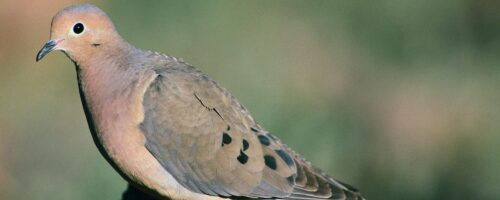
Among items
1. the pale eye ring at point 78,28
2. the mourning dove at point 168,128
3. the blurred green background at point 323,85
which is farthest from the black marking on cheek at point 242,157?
the blurred green background at point 323,85

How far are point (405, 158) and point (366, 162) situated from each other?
31 cm

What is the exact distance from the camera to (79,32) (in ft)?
14.4

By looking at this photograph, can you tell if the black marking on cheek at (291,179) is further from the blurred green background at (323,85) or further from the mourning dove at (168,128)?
the blurred green background at (323,85)

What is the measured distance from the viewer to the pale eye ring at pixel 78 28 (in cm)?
439

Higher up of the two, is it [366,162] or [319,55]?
[319,55]

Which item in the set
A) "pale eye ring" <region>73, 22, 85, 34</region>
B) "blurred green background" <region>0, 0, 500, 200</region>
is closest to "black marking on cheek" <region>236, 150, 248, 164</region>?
"pale eye ring" <region>73, 22, 85, 34</region>

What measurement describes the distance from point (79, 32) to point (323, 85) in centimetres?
320

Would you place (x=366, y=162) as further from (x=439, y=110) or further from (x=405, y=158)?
(x=439, y=110)

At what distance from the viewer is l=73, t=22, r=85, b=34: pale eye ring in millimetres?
4387

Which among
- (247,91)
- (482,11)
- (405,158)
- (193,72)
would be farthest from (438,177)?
(193,72)

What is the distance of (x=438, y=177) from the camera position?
6.61 metres

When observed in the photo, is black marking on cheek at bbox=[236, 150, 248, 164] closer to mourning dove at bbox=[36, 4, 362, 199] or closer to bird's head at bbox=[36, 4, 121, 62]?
mourning dove at bbox=[36, 4, 362, 199]

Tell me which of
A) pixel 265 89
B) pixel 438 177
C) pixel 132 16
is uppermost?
pixel 132 16

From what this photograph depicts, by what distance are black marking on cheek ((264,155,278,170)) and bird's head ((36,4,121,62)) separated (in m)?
0.82
